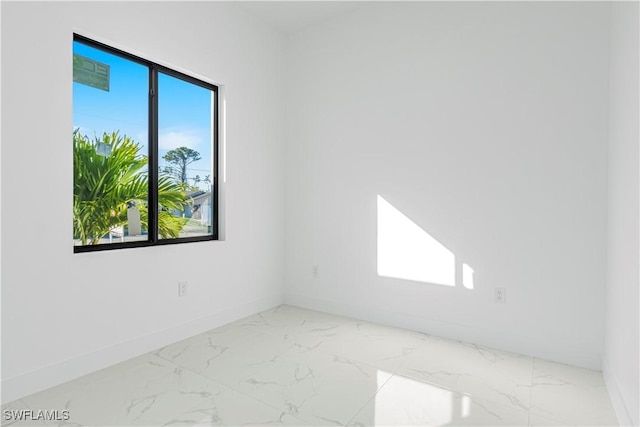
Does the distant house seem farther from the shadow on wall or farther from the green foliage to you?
the shadow on wall

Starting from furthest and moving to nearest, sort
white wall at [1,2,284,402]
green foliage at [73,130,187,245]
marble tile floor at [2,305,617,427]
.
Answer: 1. green foliage at [73,130,187,245]
2. white wall at [1,2,284,402]
3. marble tile floor at [2,305,617,427]

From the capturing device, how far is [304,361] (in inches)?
99.3

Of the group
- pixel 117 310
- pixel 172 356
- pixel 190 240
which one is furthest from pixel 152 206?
pixel 172 356

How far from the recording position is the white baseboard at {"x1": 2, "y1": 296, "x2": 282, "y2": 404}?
2.02m

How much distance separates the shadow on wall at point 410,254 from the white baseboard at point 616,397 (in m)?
0.95

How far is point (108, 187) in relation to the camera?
2.61 meters

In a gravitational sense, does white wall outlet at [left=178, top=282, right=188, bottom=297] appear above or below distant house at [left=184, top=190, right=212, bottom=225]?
below

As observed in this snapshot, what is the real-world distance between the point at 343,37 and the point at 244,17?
3.15 ft

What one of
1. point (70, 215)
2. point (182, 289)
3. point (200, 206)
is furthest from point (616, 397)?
point (70, 215)

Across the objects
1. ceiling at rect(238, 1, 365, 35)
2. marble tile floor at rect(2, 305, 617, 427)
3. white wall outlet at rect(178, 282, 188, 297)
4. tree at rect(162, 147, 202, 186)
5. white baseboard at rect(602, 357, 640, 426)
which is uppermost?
ceiling at rect(238, 1, 365, 35)

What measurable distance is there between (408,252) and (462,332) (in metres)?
0.77

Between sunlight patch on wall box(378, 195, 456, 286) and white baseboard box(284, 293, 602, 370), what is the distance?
13.9 inches

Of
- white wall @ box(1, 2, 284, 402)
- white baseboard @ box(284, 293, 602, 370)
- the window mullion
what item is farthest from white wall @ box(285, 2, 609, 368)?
the window mullion

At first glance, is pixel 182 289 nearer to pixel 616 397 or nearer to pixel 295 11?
pixel 295 11
